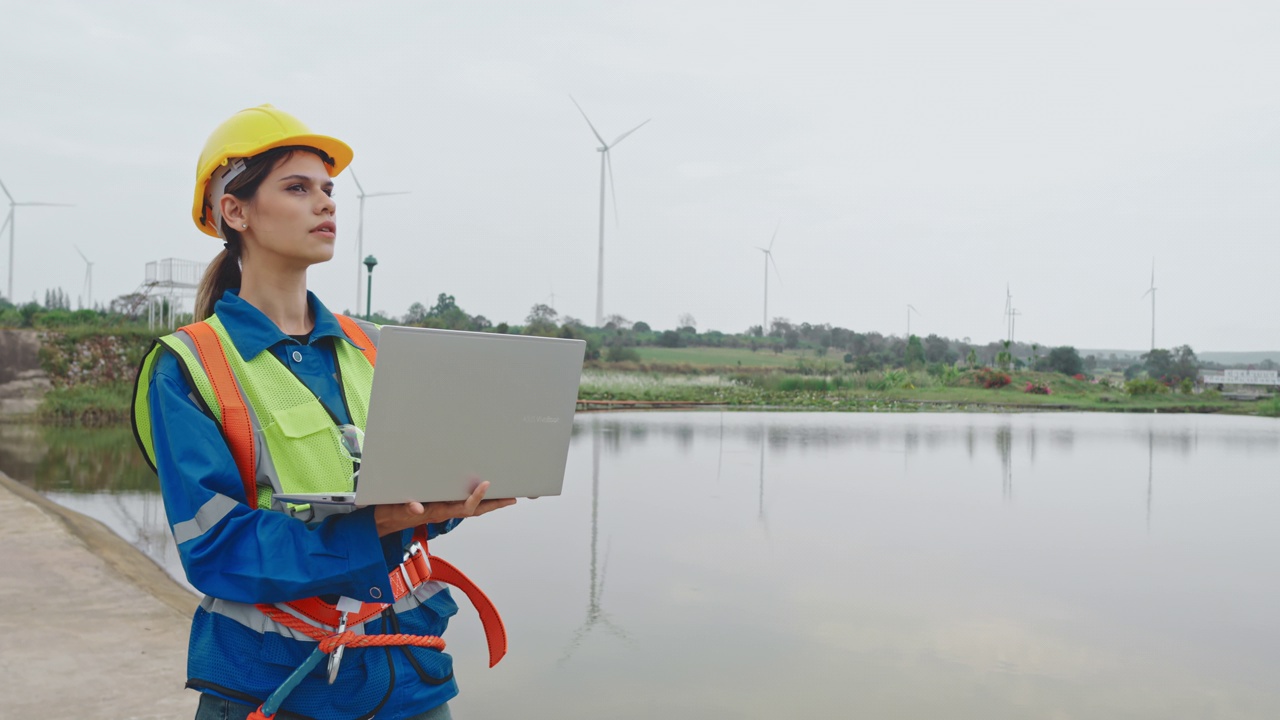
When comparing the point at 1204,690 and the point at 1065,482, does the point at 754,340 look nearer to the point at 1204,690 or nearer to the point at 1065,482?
the point at 1065,482

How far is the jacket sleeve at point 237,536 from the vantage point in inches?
53.0

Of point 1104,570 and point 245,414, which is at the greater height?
point 245,414

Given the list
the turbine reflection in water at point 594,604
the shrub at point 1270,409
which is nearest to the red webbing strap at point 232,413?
the turbine reflection in water at point 594,604

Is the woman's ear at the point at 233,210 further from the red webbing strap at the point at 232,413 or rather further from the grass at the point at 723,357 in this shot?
the grass at the point at 723,357

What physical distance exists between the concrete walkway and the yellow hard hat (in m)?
2.71

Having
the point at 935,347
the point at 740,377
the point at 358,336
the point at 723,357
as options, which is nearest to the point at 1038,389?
the point at 740,377

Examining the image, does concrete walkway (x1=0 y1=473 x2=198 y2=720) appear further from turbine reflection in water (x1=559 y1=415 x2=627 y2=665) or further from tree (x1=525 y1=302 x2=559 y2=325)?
tree (x1=525 y1=302 x2=559 y2=325)

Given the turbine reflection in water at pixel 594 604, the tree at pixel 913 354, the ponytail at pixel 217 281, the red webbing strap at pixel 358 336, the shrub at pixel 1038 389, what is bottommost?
the turbine reflection in water at pixel 594 604

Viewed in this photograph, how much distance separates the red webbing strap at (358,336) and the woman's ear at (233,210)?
0.77ft

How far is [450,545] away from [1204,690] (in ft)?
16.2

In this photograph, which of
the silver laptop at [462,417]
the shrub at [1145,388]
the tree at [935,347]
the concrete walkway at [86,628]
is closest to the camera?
the silver laptop at [462,417]

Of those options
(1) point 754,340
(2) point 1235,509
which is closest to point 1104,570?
(2) point 1235,509

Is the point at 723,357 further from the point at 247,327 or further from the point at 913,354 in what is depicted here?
the point at 247,327

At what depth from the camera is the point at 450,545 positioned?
23.9 feet
